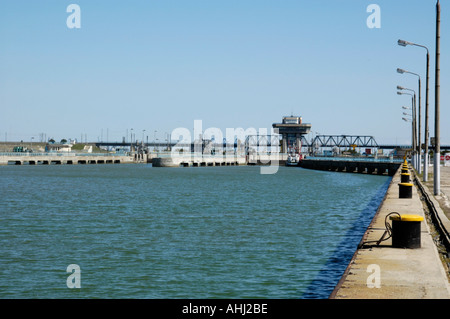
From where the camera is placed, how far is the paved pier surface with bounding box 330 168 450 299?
44.7 feet

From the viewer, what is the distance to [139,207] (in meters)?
51.0

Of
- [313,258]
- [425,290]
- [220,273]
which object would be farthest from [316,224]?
[425,290]

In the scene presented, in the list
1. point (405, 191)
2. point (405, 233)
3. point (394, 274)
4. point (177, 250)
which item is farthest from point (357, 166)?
point (394, 274)

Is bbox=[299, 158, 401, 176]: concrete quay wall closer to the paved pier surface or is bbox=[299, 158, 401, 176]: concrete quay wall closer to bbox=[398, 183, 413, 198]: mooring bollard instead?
bbox=[398, 183, 413, 198]: mooring bollard

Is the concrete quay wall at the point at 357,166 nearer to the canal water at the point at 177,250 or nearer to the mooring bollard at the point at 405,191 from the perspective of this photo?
the canal water at the point at 177,250

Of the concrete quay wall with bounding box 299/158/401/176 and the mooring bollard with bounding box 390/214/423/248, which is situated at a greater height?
the mooring bollard with bounding box 390/214/423/248

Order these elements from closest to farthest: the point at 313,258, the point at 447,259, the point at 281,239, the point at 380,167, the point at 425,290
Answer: the point at 425,290, the point at 447,259, the point at 313,258, the point at 281,239, the point at 380,167

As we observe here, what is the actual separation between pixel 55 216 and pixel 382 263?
100 ft

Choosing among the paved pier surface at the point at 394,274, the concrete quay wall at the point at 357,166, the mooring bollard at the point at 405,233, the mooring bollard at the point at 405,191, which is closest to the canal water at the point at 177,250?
the paved pier surface at the point at 394,274

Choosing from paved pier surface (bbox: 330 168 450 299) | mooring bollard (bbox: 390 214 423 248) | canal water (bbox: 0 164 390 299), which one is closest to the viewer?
paved pier surface (bbox: 330 168 450 299)

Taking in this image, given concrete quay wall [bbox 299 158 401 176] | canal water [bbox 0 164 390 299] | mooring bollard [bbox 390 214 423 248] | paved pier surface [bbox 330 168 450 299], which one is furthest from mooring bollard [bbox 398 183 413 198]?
concrete quay wall [bbox 299 158 401 176]

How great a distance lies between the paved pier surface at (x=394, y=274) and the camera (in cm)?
1362

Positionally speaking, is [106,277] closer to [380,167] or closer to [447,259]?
[447,259]
